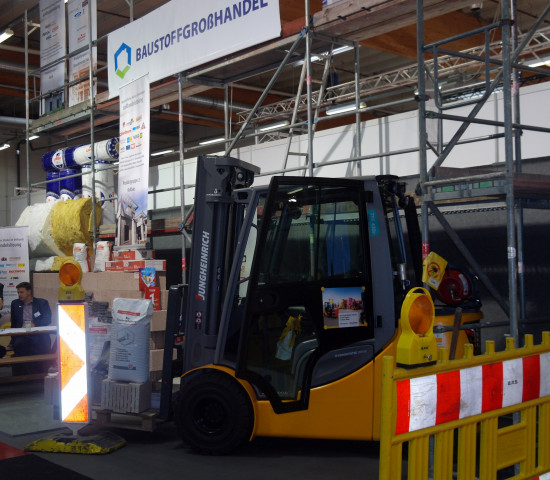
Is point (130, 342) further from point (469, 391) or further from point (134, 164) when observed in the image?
point (134, 164)

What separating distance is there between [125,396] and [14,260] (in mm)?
6933

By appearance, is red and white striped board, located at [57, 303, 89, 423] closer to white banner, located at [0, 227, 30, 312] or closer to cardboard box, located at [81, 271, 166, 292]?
cardboard box, located at [81, 271, 166, 292]

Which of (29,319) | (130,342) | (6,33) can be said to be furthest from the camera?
(6,33)

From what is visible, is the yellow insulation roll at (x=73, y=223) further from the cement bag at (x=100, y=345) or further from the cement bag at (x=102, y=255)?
the cement bag at (x=100, y=345)

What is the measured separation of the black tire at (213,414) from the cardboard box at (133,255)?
13.2 ft

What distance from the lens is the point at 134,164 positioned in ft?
31.0

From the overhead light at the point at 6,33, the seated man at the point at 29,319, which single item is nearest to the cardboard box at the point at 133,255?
the seated man at the point at 29,319

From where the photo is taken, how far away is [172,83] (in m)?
10.1

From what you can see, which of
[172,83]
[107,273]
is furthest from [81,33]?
[107,273]

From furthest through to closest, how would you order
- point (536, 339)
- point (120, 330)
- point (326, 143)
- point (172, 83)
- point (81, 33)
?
point (81, 33) < point (172, 83) < point (326, 143) < point (536, 339) < point (120, 330)

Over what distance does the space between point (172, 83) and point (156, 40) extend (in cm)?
80

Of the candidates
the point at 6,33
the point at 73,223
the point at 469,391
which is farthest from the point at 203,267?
the point at 6,33

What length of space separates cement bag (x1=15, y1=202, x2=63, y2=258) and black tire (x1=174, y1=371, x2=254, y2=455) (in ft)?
24.0

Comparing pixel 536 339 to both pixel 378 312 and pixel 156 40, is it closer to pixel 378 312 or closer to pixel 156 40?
pixel 378 312
